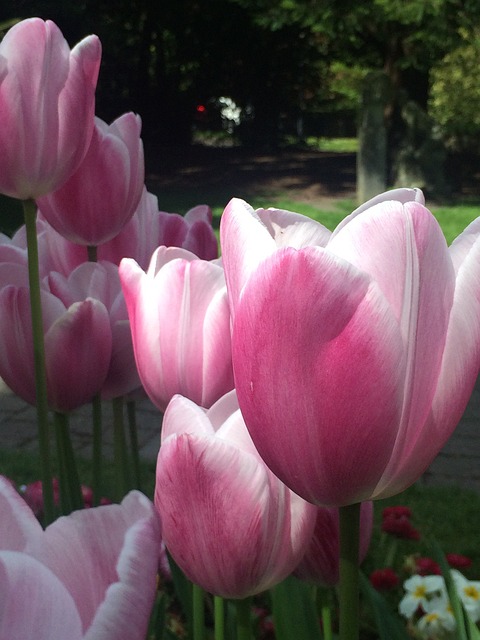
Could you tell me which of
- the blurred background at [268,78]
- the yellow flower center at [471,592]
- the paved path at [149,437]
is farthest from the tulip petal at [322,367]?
the blurred background at [268,78]

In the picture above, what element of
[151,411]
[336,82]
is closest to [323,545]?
[151,411]

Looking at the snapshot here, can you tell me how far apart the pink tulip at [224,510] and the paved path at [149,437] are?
3187 mm

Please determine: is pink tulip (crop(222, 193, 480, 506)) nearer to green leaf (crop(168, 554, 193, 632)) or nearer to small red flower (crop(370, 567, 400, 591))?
green leaf (crop(168, 554, 193, 632))

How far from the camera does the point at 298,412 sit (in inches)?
20.0

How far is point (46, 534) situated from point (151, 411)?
421 centimetres

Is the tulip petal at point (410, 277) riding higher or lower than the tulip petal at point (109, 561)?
higher

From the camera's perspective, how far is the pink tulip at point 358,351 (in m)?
0.49

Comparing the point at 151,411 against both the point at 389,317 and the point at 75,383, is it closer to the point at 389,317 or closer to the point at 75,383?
the point at 75,383

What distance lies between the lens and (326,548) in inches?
30.9

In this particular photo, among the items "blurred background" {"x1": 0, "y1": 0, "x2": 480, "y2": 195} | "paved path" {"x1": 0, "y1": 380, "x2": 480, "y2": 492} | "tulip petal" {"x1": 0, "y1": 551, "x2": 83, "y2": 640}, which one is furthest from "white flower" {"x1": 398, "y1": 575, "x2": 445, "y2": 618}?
"blurred background" {"x1": 0, "y1": 0, "x2": 480, "y2": 195}

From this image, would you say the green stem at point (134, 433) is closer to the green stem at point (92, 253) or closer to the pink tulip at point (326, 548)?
the green stem at point (92, 253)

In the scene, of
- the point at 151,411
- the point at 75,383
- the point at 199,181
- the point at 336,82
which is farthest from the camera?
the point at 336,82

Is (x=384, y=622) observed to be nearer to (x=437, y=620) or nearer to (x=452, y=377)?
(x=452, y=377)

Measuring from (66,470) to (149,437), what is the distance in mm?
3203
